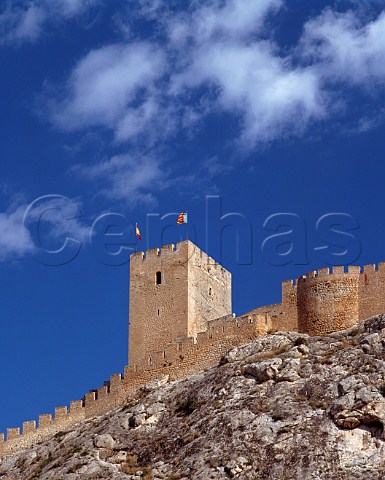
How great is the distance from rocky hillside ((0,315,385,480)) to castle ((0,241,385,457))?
1.02 m

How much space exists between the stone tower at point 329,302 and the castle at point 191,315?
40 millimetres

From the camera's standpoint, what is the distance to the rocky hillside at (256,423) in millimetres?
43156

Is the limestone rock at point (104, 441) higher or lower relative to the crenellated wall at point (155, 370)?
lower

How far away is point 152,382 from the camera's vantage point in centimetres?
5344

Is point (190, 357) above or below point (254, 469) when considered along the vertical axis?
above

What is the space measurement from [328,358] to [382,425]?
5.30 m

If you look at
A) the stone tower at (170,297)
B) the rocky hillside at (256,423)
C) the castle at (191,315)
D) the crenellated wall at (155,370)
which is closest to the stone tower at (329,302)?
the castle at (191,315)

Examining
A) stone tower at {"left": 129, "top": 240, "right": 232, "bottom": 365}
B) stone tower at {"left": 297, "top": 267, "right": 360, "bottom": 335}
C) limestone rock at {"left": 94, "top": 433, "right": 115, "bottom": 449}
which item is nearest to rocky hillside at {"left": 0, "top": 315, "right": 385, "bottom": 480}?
limestone rock at {"left": 94, "top": 433, "right": 115, "bottom": 449}

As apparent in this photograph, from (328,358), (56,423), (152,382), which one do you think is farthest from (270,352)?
(56,423)

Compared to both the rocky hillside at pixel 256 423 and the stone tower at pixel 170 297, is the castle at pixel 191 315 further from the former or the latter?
the rocky hillside at pixel 256 423

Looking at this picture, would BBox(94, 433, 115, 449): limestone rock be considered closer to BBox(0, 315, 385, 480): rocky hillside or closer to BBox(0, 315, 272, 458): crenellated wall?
BBox(0, 315, 385, 480): rocky hillside

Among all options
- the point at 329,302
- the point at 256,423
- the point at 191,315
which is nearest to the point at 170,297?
the point at 191,315

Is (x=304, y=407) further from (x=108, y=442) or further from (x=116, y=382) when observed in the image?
(x=116, y=382)

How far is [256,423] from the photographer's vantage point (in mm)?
45594
